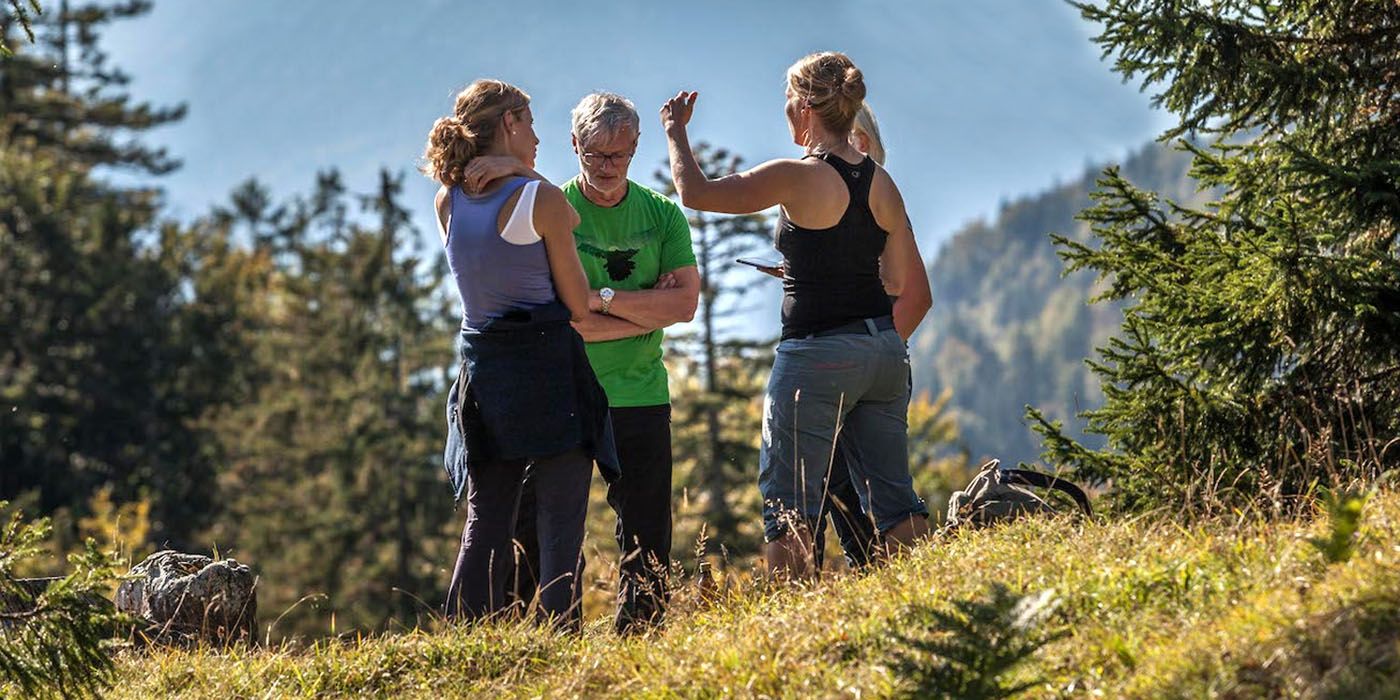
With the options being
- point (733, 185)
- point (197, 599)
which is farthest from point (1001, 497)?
point (197, 599)

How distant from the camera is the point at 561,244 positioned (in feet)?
17.7

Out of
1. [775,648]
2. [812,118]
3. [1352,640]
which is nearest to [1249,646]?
[1352,640]

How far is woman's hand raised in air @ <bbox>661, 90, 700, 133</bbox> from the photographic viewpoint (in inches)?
218

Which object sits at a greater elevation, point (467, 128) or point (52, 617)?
point (467, 128)

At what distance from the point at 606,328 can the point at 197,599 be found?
2.63m

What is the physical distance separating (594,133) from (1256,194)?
3.66m

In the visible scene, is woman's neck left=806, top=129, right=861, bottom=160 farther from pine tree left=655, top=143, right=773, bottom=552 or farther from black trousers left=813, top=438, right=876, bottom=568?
pine tree left=655, top=143, right=773, bottom=552

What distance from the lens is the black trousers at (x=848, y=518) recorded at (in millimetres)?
6168

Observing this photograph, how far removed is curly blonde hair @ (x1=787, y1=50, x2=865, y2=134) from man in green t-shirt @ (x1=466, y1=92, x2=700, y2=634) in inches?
29.7

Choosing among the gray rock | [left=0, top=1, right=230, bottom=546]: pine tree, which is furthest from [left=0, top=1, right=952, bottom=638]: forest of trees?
the gray rock

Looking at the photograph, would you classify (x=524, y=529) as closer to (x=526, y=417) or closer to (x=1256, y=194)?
(x=526, y=417)

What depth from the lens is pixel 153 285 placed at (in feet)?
123

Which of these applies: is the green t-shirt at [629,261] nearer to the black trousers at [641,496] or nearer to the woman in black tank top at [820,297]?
the black trousers at [641,496]

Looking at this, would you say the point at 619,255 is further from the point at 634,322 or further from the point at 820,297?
the point at 820,297
